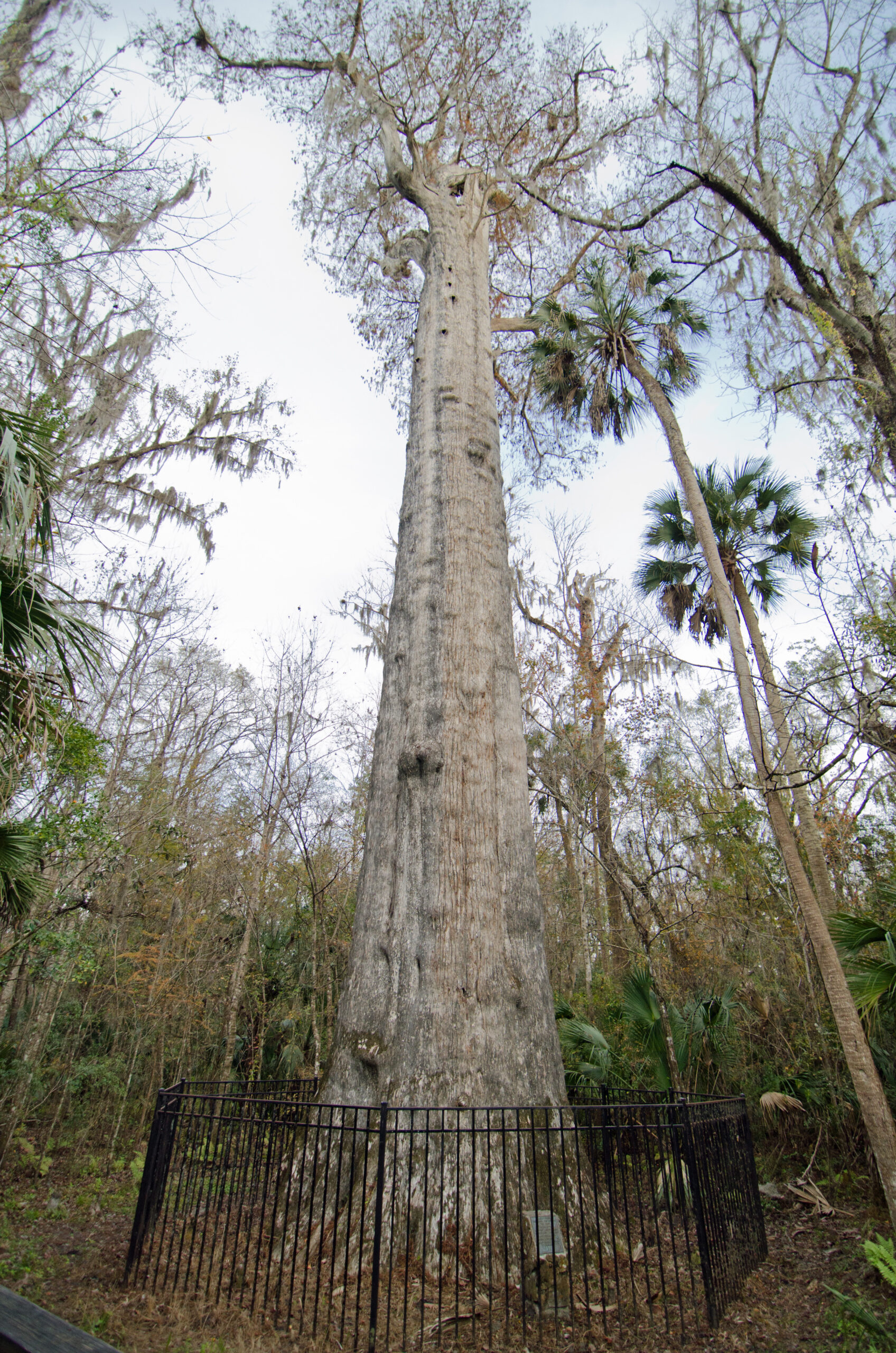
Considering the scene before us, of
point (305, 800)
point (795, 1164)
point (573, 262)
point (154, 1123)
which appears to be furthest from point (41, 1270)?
point (573, 262)

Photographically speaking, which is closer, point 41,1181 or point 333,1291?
point 333,1291

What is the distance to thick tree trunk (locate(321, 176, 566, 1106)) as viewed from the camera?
13.2 ft

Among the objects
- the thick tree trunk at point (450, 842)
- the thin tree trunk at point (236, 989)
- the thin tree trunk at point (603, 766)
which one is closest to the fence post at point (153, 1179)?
the thick tree trunk at point (450, 842)

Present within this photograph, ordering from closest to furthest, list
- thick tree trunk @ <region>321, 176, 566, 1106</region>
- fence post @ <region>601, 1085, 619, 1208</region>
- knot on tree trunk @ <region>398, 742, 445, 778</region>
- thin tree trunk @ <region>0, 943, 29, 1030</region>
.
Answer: fence post @ <region>601, 1085, 619, 1208</region>
thick tree trunk @ <region>321, 176, 566, 1106</region>
knot on tree trunk @ <region>398, 742, 445, 778</region>
thin tree trunk @ <region>0, 943, 29, 1030</region>

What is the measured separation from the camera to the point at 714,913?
9688 mm

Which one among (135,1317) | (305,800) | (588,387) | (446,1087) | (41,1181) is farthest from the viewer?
(305,800)

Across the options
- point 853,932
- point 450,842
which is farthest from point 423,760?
point 853,932

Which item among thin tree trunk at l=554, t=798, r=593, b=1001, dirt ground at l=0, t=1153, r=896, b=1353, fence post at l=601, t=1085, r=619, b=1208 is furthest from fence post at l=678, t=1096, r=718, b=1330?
thin tree trunk at l=554, t=798, r=593, b=1001

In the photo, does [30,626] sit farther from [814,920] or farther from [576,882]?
[576,882]

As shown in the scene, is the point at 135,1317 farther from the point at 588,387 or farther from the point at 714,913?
the point at 588,387

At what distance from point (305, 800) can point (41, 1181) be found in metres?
5.83

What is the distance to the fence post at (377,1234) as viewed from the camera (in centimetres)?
298

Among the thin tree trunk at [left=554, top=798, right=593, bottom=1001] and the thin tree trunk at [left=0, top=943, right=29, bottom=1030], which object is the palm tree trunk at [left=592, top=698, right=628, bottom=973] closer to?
the thin tree trunk at [left=554, top=798, right=593, bottom=1001]

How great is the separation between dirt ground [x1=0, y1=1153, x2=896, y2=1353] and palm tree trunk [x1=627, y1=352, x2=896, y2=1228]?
22.7 inches
